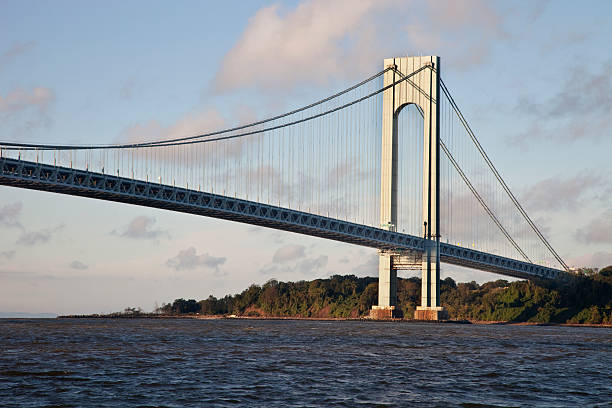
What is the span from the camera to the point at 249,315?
156875 millimetres

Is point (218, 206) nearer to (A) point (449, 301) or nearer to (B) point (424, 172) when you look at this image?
(B) point (424, 172)

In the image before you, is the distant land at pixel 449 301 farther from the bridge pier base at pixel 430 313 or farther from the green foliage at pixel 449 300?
the bridge pier base at pixel 430 313

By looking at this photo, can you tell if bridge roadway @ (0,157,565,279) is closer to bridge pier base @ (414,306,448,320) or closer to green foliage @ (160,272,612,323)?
bridge pier base @ (414,306,448,320)

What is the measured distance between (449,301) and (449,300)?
0.40m

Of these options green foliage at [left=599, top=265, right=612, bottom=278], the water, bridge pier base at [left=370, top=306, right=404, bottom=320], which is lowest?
the water

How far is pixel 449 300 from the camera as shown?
5394 inches

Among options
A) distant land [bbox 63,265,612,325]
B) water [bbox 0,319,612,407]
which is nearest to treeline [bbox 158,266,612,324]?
distant land [bbox 63,265,612,325]

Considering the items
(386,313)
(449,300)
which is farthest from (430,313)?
(449,300)

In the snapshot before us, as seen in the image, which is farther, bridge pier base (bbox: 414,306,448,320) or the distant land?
the distant land

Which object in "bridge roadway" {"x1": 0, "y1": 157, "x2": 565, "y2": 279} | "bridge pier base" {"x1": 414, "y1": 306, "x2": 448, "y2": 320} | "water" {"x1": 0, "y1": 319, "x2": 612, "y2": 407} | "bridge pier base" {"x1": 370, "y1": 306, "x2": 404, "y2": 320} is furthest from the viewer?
"bridge pier base" {"x1": 414, "y1": 306, "x2": 448, "y2": 320}

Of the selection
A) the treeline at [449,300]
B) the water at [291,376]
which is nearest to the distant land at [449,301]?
the treeline at [449,300]

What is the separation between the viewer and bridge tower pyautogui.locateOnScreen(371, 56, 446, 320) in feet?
304

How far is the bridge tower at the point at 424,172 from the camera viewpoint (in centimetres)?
9275

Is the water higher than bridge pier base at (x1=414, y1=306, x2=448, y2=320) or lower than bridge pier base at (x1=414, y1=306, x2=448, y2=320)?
lower
